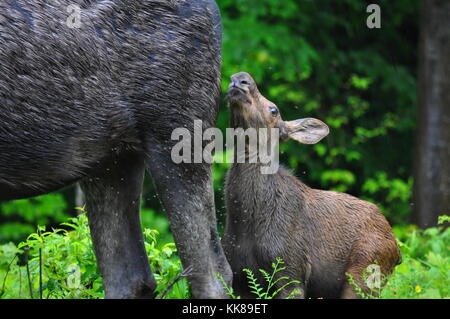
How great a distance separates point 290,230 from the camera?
5695 millimetres

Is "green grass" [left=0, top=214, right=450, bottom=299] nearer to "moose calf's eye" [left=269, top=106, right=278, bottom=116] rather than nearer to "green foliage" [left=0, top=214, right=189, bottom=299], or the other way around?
"green foliage" [left=0, top=214, right=189, bottom=299]

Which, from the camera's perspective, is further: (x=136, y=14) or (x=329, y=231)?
(x=329, y=231)

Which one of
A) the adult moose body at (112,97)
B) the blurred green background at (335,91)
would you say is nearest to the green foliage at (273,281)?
the adult moose body at (112,97)

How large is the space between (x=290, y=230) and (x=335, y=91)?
7709mm

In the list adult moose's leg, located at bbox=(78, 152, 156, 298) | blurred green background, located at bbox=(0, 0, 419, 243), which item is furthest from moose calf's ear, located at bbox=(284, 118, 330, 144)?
blurred green background, located at bbox=(0, 0, 419, 243)

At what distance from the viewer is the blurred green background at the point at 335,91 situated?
11945mm

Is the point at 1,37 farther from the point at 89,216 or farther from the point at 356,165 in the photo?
the point at 356,165

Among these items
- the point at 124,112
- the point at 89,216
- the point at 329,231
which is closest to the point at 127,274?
the point at 89,216

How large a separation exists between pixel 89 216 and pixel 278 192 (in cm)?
138

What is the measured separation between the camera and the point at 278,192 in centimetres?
588

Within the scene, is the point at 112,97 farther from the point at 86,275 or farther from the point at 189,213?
the point at 86,275

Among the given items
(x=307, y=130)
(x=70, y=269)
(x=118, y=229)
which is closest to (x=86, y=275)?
(x=70, y=269)

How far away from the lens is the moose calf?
5.59m

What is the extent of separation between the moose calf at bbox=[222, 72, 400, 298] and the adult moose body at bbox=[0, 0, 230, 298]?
0.59m
